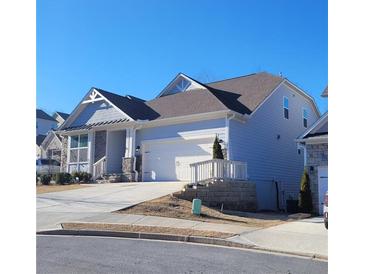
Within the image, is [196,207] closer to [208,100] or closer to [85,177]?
[208,100]

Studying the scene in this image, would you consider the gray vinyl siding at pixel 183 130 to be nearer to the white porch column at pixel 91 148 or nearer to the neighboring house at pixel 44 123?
the white porch column at pixel 91 148

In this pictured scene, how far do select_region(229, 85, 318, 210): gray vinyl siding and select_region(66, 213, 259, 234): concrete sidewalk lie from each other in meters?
7.64

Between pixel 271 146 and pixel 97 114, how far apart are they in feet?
32.5

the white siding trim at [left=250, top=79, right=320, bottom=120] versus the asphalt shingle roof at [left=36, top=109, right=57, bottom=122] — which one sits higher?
the asphalt shingle roof at [left=36, top=109, right=57, bottom=122]

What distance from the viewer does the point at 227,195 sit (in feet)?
54.5

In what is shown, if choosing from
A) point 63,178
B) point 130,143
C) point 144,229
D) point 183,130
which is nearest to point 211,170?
point 183,130

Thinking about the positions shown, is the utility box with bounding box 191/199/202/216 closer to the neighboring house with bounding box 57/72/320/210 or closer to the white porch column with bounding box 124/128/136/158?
the neighboring house with bounding box 57/72/320/210

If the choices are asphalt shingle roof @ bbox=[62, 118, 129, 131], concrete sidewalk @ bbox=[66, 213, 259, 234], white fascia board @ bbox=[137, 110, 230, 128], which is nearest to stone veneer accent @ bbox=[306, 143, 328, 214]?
white fascia board @ bbox=[137, 110, 230, 128]

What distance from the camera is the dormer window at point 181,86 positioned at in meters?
24.3

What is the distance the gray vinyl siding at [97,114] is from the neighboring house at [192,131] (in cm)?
6

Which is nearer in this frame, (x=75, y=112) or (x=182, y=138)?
(x=182, y=138)

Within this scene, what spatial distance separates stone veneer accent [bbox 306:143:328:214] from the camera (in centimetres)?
1695
